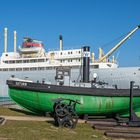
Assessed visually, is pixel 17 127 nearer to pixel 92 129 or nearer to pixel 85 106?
pixel 92 129

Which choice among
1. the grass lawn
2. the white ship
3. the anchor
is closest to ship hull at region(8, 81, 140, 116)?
the anchor

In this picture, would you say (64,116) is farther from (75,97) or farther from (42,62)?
(42,62)

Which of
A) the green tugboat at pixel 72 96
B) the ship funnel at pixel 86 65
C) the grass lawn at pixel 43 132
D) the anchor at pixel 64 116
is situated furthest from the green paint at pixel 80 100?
the grass lawn at pixel 43 132

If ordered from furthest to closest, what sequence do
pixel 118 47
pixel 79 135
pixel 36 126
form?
pixel 118 47
pixel 36 126
pixel 79 135

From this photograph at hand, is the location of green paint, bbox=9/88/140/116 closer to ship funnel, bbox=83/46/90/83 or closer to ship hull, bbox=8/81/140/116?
ship hull, bbox=8/81/140/116

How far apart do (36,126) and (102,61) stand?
151ft

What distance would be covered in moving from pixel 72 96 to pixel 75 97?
0.18m

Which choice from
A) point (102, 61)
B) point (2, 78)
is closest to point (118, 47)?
point (102, 61)

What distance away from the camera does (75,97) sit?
19562 millimetres

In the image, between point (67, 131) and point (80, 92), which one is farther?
point (80, 92)

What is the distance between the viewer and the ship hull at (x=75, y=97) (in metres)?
19.5

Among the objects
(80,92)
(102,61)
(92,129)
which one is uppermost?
(102,61)

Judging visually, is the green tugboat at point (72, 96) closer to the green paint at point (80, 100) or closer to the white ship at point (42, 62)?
the green paint at point (80, 100)

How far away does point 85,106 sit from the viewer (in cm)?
1998
